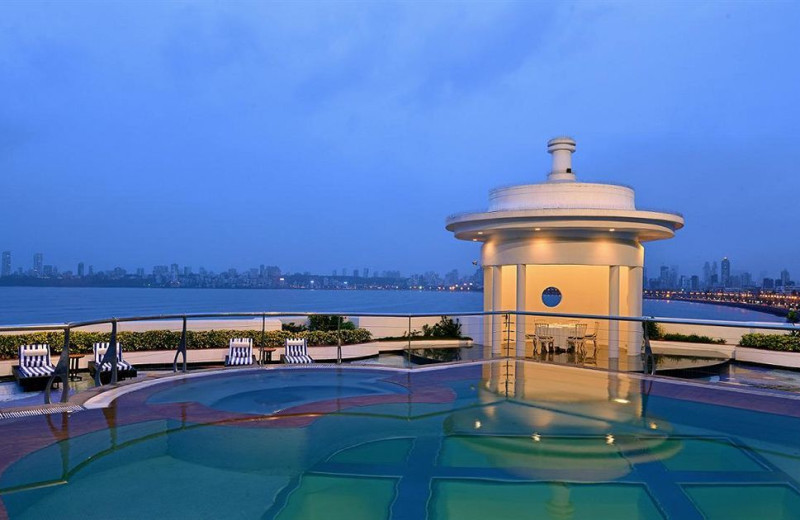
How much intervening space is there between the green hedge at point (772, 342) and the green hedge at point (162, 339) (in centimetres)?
1176

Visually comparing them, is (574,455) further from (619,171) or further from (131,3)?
(619,171)

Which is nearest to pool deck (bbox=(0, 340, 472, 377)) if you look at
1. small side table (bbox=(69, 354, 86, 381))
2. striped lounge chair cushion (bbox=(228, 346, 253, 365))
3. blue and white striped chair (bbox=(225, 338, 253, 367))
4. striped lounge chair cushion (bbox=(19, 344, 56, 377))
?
small side table (bbox=(69, 354, 86, 381))

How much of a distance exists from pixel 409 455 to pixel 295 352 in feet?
31.9

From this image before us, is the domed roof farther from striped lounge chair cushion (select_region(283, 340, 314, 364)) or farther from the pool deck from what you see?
striped lounge chair cushion (select_region(283, 340, 314, 364))

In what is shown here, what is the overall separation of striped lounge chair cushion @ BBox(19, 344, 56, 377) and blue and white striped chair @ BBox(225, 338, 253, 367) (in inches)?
152

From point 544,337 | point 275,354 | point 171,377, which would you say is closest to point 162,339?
point 275,354

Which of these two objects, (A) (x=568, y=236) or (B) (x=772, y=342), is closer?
(A) (x=568, y=236)

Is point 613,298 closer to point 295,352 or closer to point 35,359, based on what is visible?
point 295,352

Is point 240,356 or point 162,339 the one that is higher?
point 162,339

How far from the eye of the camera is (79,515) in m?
3.97

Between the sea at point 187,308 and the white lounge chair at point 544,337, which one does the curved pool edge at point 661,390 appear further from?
the sea at point 187,308

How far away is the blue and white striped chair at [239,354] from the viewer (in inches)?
563

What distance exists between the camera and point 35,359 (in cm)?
1209

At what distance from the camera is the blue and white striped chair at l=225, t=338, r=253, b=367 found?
563 inches
